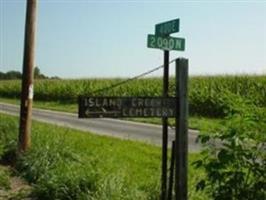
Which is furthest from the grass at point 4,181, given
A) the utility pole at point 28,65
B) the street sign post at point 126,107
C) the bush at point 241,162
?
the bush at point 241,162

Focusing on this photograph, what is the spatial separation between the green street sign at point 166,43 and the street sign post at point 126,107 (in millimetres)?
758

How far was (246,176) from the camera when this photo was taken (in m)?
5.82

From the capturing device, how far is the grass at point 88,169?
7.56 metres

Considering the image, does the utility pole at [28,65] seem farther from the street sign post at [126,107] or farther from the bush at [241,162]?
the bush at [241,162]

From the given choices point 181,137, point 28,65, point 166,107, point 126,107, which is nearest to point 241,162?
point 181,137

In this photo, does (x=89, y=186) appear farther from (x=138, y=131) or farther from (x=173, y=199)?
(x=138, y=131)

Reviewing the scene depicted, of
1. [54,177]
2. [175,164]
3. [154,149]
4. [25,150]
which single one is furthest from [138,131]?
[175,164]

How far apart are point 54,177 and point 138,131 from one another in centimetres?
1336

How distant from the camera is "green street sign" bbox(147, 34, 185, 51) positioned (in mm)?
7032

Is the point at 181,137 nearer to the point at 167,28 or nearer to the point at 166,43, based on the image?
the point at 166,43

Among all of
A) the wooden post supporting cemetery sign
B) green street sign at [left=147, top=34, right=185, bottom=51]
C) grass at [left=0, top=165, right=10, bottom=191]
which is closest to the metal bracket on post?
the wooden post supporting cemetery sign

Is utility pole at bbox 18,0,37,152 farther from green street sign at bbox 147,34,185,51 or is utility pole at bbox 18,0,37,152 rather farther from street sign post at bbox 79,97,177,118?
street sign post at bbox 79,97,177,118

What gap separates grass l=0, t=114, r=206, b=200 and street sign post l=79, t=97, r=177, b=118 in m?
1.24

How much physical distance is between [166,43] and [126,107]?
3.80ft
